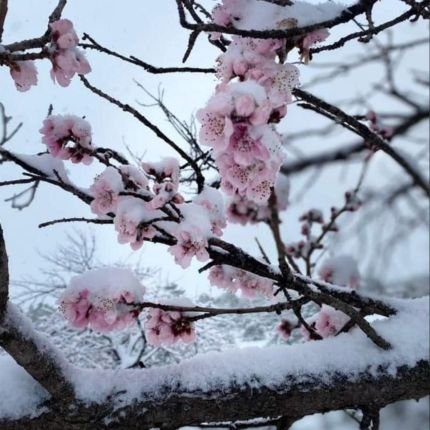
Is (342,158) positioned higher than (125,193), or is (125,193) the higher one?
(342,158)

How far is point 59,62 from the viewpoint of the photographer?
1140 millimetres

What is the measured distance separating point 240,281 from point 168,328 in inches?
15.1

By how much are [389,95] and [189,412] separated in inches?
124

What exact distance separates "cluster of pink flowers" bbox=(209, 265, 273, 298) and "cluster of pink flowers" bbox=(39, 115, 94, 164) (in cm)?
71

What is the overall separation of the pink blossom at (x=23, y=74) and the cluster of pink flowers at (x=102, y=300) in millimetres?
573

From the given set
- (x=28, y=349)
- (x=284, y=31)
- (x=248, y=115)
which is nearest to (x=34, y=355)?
(x=28, y=349)

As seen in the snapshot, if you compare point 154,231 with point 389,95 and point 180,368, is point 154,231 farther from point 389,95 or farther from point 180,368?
point 389,95

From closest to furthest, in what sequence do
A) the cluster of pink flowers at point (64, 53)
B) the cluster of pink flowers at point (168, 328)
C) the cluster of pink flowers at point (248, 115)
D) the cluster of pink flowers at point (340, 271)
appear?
the cluster of pink flowers at point (248, 115)
the cluster of pink flowers at point (64, 53)
the cluster of pink flowers at point (168, 328)
the cluster of pink flowers at point (340, 271)

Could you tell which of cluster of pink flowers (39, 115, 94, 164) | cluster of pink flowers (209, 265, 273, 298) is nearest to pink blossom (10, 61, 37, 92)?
cluster of pink flowers (39, 115, 94, 164)

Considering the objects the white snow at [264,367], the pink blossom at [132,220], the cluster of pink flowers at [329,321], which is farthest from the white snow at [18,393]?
the cluster of pink flowers at [329,321]

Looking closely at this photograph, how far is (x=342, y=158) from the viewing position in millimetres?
3252

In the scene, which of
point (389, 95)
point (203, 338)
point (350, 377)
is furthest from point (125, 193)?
point (203, 338)

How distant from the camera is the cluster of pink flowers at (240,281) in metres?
1.86

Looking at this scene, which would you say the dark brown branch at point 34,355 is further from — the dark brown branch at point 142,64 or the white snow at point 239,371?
the dark brown branch at point 142,64
